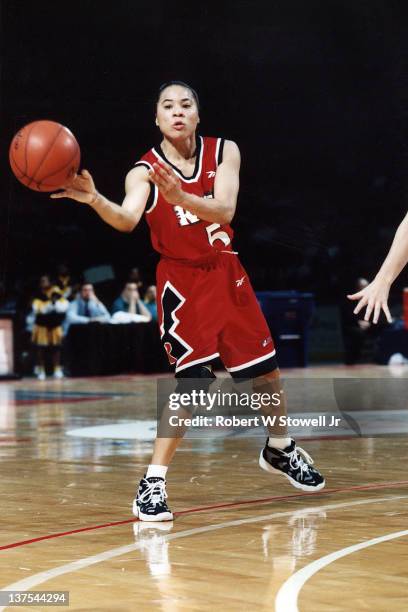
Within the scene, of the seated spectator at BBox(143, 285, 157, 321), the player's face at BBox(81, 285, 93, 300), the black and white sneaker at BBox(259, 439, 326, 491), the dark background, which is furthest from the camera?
the dark background

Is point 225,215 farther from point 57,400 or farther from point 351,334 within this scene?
point 351,334

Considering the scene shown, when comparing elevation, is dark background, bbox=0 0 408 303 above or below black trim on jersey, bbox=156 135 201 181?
above

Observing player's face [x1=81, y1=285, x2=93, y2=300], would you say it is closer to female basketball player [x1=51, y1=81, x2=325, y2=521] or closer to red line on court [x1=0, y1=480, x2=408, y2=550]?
red line on court [x1=0, y1=480, x2=408, y2=550]

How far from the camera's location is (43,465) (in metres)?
7.20

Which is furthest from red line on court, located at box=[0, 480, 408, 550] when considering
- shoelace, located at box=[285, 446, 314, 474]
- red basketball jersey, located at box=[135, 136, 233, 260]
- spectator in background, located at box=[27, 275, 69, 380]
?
spectator in background, located at box=[27, 275, 69, 380]

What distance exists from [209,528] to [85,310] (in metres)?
12.7

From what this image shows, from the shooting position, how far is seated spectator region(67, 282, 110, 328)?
17.3 m

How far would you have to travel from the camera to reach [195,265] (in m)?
5.70

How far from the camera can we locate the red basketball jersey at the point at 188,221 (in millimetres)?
5625

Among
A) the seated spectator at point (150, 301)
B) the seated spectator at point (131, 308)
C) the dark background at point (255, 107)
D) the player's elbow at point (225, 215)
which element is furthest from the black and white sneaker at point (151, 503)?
the dark background at point (255, 107)

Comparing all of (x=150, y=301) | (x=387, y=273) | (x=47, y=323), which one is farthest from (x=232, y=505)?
(x=150, y=301)

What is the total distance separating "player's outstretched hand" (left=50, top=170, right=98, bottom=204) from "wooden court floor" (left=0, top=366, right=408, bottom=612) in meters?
1.39

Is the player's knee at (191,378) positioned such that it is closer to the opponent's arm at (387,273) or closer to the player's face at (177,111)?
the player's face at (177,111)

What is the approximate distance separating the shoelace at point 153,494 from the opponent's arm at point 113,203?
1.16m
